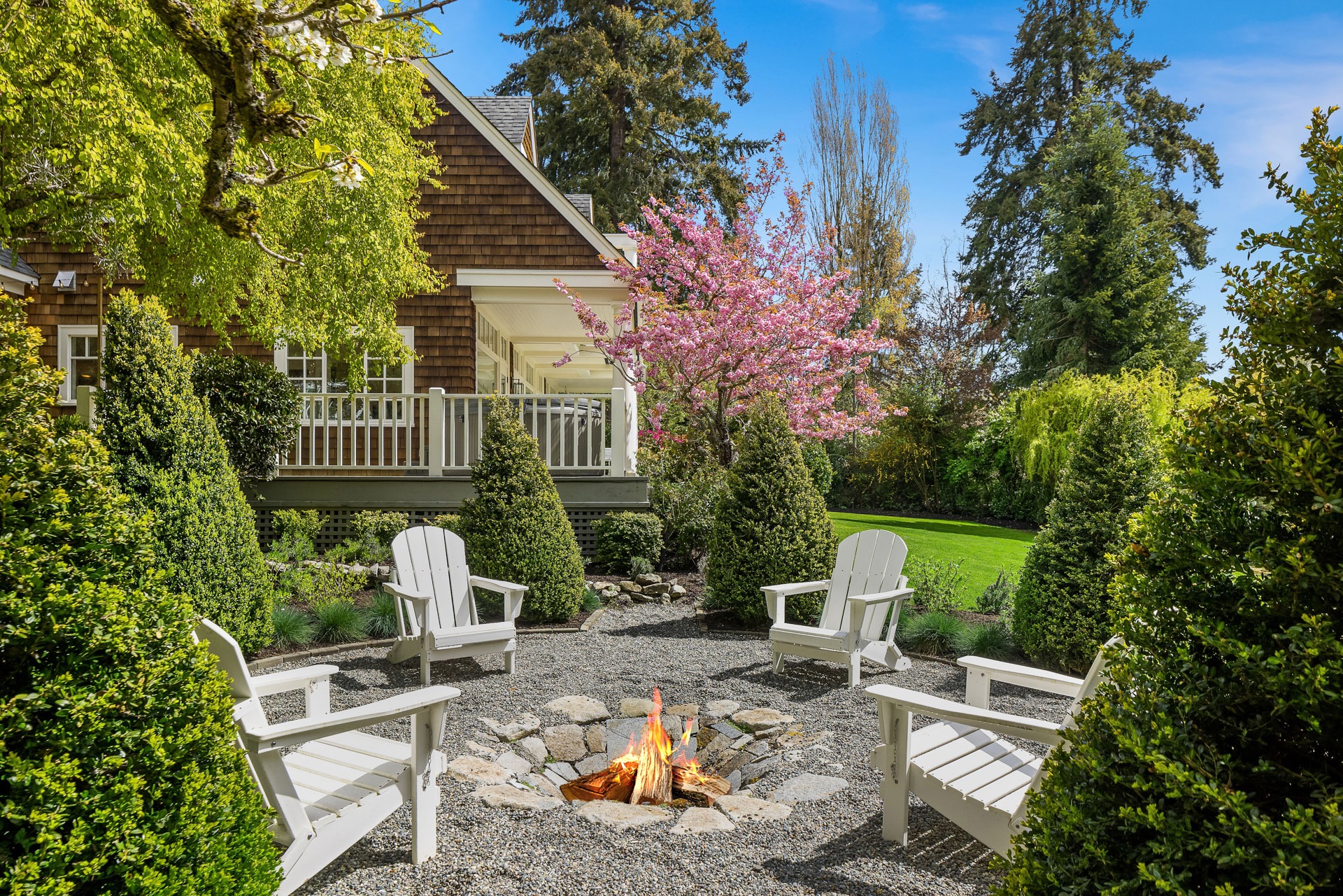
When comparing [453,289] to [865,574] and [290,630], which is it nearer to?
[290,630]

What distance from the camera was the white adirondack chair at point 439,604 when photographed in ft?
17.0

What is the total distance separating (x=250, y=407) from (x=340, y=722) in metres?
7.86

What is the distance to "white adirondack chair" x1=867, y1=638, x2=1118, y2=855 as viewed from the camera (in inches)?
109

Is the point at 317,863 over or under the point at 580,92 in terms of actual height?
under

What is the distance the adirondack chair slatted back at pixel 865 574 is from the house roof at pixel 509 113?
1112 centimetres

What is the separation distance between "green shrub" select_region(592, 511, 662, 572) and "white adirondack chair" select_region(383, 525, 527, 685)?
3.36 meters

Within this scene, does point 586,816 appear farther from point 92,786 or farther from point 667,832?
point 92,786

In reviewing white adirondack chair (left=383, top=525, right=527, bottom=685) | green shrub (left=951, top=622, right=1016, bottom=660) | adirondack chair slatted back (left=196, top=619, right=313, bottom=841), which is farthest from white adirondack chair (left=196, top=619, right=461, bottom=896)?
green shrub (left=951, top=622, right=1016, bottom=660)

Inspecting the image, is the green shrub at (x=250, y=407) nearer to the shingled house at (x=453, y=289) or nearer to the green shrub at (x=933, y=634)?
the shingled house at (x=453, y=289)

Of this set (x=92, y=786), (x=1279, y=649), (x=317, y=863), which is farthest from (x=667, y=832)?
(x=1279, y=649)

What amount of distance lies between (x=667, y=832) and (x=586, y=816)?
0.36m

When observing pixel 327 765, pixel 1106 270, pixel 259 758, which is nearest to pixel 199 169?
pixel 327 765

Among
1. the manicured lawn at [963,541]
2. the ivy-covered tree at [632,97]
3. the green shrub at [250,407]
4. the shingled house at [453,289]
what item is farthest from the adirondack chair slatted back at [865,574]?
the ivy-covered tree at [632,97]

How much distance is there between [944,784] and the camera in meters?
2.91
